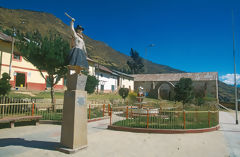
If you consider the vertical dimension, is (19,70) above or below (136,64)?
below

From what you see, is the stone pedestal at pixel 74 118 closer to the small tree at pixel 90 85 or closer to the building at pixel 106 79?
the small tree at pixel 90 85

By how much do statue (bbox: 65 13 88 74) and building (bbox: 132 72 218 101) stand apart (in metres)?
27.5

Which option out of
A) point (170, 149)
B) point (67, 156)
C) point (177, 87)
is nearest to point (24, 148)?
point (67, 156)

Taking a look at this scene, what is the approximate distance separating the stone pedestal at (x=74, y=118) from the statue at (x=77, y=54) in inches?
11.8

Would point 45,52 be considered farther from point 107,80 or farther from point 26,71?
point 107,80

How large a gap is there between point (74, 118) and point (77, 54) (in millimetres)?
1953

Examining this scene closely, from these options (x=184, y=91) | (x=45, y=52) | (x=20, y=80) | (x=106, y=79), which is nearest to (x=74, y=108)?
(x=45, y=52)

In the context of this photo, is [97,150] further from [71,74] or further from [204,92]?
[204,92]

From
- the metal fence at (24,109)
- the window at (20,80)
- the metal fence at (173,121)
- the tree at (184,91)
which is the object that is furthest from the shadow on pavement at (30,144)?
the tree at (184,91)

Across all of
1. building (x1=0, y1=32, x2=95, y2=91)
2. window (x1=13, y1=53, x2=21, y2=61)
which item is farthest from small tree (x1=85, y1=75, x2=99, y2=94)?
window (x1=13, y1=53, x2=21, y2=61)

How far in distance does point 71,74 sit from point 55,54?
7860 mm

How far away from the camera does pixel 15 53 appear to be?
19.8 m

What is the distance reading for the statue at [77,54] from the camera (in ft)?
16.5

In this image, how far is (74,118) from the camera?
472 centimetres
